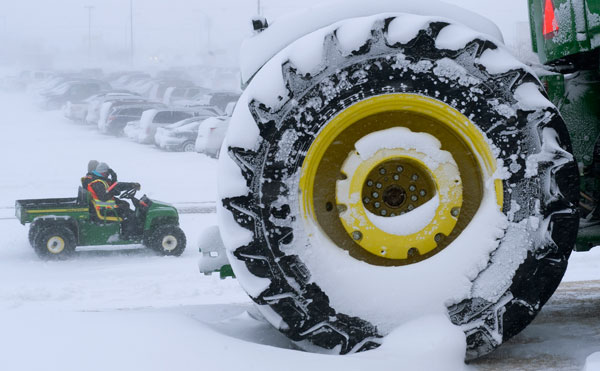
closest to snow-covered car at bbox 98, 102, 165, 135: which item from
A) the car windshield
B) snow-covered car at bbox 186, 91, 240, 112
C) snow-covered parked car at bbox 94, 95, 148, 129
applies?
snow-covered parked car at bbox 94, 95, 148, 129

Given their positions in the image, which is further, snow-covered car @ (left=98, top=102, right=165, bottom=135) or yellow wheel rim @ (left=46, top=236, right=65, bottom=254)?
snow-covered car @ (left=98, top=102, right=165, bottom=135)

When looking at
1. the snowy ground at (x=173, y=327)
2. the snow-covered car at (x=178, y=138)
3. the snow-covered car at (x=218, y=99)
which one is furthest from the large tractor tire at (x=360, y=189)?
the snow-covered car at (x=218, y=99)

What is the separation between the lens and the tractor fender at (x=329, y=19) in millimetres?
2926

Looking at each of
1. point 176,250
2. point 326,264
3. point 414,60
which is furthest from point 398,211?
point 176,250

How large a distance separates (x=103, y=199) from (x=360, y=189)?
8337 millimetres

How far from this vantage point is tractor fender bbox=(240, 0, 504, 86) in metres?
2.93

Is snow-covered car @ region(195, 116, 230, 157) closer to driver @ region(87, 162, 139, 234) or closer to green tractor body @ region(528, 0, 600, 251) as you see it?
green tractor body @ region(528, 0, 600, 251)

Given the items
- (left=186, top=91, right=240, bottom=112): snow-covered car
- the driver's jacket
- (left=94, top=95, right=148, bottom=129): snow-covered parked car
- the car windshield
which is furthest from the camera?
(left=186, top=91, right=240, bottom=112): snow-covered car

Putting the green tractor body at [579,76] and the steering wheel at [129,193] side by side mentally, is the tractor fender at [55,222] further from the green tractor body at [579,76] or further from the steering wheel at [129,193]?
the green tractor body at [579,76]

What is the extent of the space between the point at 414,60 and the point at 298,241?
0.75m

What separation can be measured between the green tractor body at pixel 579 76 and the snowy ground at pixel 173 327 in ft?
2.00

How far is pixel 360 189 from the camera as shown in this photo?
2727mm

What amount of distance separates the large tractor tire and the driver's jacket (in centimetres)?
819

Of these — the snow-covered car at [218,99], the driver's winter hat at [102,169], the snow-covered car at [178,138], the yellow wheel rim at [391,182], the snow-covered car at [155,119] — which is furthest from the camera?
the snow-covered car at [218,99]
